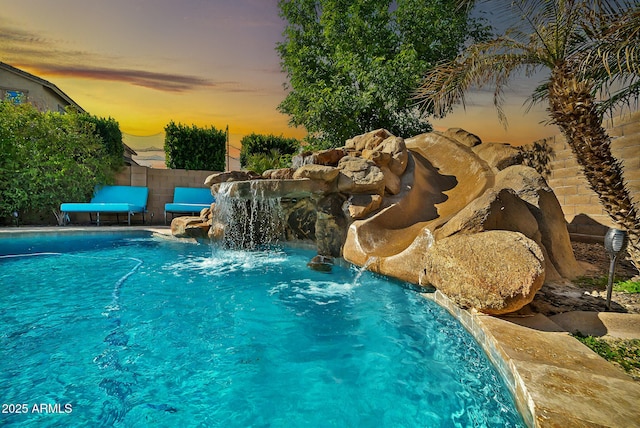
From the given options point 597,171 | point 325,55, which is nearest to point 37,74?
point 325,55

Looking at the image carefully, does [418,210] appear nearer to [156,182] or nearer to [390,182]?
[390,182]

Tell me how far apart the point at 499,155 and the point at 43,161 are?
47.1 ft

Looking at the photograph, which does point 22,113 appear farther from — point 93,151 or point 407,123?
point 407,123

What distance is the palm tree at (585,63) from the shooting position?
144 inches

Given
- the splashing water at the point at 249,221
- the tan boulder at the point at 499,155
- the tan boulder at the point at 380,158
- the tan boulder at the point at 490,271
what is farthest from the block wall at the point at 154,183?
the tan boulder at the point at 490,271

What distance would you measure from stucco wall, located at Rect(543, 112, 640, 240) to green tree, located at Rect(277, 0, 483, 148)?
5981 mm

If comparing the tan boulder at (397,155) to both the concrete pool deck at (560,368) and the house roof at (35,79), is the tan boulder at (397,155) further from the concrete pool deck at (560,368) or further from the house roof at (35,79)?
the house roof at (35,79)

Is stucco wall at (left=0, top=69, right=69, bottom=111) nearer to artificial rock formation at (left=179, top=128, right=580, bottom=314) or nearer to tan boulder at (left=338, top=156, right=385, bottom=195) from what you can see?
artificial rock formation at (left=179, top=128, right=580, bottom=314)

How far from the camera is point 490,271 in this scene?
2686 millimetres

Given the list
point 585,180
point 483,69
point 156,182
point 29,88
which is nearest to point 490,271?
point 483,69

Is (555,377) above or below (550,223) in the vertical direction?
below

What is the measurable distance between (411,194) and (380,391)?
4.26m

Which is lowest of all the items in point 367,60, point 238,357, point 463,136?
point 238,357

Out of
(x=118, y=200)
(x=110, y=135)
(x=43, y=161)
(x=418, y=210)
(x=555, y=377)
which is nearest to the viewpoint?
(x=555, y=377)
